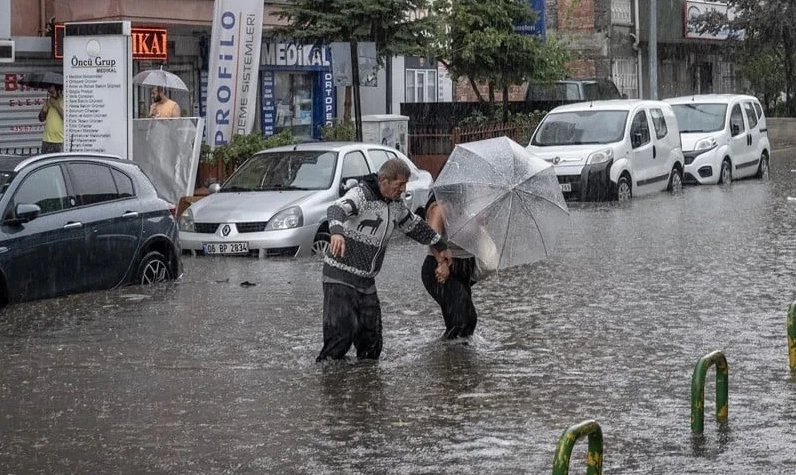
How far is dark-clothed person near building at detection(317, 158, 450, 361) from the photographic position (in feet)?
33.4

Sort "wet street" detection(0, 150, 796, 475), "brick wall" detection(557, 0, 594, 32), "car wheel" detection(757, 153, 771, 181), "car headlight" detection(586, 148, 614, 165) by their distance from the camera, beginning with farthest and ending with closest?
1. "brick wall" detection(557, 0, 594, 32)
2. "car wheel" detection(757, 153, 771, 181)
3. "car headlight" detection(586, 148, 614, 165)
4. "wet street" detection(0, 150, 796, 475)

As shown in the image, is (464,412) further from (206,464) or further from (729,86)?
(729,86)

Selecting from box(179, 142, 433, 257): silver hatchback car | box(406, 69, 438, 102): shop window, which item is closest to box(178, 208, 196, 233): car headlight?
box(179, 142, 433, 257): silver hatchback car

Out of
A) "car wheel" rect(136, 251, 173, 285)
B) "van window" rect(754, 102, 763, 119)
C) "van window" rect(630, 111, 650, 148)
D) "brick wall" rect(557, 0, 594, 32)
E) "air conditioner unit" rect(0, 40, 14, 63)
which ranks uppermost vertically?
"brick wall" rect(557, 0, 594, 32)

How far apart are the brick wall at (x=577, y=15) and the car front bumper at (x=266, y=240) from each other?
31.7 metres

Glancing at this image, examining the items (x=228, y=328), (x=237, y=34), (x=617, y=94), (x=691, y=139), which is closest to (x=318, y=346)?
(x=228, y=328)

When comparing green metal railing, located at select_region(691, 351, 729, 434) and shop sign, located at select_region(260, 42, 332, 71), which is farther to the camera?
shop sign, located at select_region(260, 42, 332, 71)

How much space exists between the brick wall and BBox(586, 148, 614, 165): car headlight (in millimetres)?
23006

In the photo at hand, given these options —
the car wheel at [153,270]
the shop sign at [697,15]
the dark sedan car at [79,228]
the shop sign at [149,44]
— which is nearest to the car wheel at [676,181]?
the shop sign at [149,44]

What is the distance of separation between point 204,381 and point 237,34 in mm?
14161

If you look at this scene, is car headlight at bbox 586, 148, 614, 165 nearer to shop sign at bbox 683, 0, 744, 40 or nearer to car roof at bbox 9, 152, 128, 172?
car roof at bbox 9, 152, 128, 172

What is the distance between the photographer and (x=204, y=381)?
10195 millimetres

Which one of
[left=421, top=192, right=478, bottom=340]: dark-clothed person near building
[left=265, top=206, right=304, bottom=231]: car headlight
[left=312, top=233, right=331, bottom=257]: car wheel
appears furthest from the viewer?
[left=312, top=233, right=331, bottom=257]: car wheel

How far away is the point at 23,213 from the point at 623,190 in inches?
590
